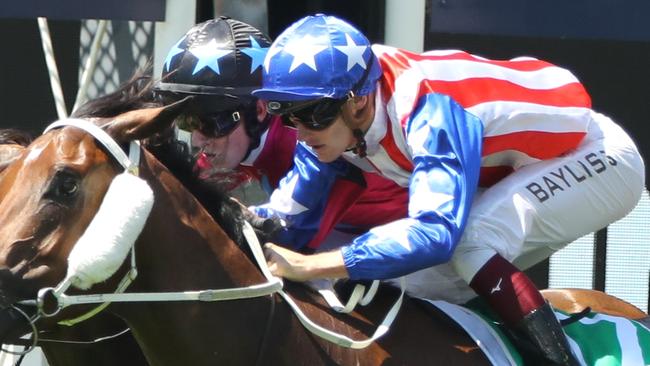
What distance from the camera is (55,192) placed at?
2.52 m

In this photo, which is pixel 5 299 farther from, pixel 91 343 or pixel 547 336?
pixel 547 336

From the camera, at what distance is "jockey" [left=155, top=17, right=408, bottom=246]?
Answer: 336 centimetres

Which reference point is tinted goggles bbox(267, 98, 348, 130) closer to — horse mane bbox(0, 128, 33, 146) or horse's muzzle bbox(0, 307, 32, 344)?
horse's muzzle bbox(0, 307, 32, 344)

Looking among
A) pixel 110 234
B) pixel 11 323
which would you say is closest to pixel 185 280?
pixel 110 234

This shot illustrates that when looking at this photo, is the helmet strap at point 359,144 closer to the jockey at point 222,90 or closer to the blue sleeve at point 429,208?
the blue sleeve at point 429,208

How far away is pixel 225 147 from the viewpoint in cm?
362

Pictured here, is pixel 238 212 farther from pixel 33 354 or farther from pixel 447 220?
pixel 33 354

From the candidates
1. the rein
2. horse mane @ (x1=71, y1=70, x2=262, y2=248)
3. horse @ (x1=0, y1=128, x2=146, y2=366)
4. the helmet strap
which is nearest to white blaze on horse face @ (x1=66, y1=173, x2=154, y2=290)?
the rein

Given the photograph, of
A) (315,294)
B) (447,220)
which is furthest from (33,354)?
(447,220)

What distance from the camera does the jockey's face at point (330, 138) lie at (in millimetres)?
2977

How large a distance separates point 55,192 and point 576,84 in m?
1.54

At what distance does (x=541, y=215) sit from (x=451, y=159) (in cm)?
44

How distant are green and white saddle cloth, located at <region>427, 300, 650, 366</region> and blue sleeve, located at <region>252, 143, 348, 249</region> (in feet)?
1.37

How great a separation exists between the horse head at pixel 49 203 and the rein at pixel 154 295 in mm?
20
